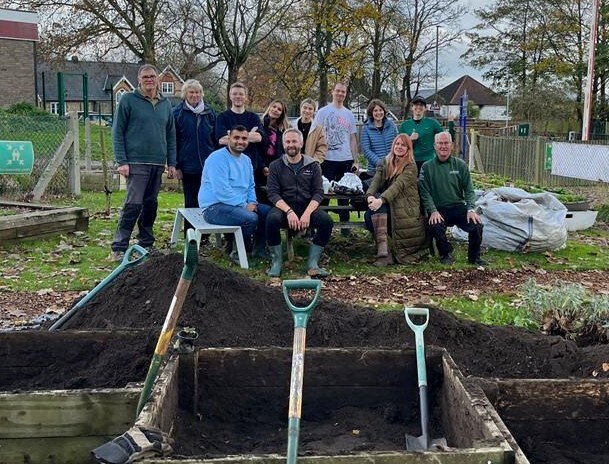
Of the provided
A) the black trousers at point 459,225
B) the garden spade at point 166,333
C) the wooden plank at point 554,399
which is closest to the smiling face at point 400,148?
the black trousers at point 459,225

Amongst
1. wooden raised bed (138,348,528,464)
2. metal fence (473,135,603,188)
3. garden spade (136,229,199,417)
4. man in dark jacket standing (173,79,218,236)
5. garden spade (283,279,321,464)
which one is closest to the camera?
garden spade (283,279,321,464)

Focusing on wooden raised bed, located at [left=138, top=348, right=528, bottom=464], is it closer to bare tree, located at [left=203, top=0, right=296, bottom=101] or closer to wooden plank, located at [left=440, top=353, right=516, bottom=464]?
wooden plank, located at [left=440, top=353, right=516, bottom=464]

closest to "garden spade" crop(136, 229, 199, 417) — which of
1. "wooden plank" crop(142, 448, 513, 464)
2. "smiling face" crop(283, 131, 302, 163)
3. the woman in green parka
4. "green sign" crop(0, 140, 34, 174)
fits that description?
"wooden plank" crop(142, 448, 513, 464)

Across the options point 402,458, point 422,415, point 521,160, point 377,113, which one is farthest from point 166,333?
point 521,160

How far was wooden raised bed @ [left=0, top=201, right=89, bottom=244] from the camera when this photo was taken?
348 inches

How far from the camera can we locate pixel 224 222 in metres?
7.66

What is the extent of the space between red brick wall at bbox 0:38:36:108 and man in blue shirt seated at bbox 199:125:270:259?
27.9 metres

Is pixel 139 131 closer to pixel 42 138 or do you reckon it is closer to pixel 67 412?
pixel 67 412

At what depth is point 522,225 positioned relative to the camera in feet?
29.3

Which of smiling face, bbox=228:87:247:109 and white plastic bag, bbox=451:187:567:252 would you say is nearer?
smiling face, bbox=228:87:247:109

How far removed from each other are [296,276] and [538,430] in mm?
4169

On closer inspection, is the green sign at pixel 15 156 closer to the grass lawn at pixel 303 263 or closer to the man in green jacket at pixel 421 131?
the grass lawn at pixel 303 263

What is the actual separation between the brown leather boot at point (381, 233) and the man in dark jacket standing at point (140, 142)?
2572 millimetres

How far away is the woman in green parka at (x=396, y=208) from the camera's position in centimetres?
800
